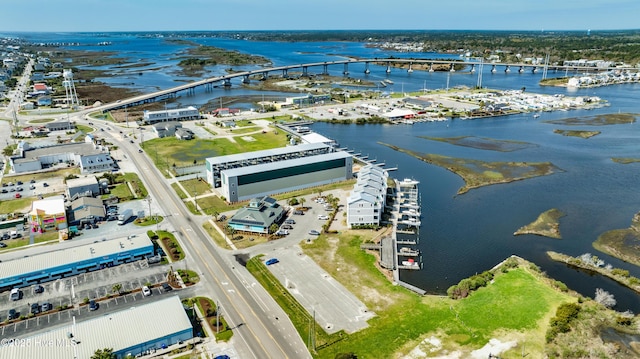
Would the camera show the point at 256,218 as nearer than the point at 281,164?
Yes

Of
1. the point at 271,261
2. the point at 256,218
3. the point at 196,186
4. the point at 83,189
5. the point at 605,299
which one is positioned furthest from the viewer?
the point at 196,186

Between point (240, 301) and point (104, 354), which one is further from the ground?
point (104, 354)

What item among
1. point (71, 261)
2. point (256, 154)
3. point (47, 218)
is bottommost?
point (71, 261)

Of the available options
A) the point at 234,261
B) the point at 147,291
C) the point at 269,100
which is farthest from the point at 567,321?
the point at 269,100

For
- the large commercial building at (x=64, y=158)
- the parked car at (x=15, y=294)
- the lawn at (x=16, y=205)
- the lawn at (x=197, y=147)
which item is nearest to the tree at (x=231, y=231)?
the parked car at (x=15, y=294)

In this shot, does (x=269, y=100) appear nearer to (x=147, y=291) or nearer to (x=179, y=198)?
(x=179, y=198)

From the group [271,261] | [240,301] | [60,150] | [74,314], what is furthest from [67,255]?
[60,150]

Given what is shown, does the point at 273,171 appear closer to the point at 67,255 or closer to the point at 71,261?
the point at 67,255

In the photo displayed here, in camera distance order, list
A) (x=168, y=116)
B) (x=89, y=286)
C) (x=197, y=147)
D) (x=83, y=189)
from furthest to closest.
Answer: (x=168, y=116) < (x=197, y=147) < (x=83, y=189) < (x=89, y=286)

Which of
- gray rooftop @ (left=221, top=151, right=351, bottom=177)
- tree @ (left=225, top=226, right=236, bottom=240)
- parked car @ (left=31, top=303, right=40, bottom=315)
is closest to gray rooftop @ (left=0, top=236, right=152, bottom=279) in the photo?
parked car @ (left=31, top=303, right=40, bottom=315)
